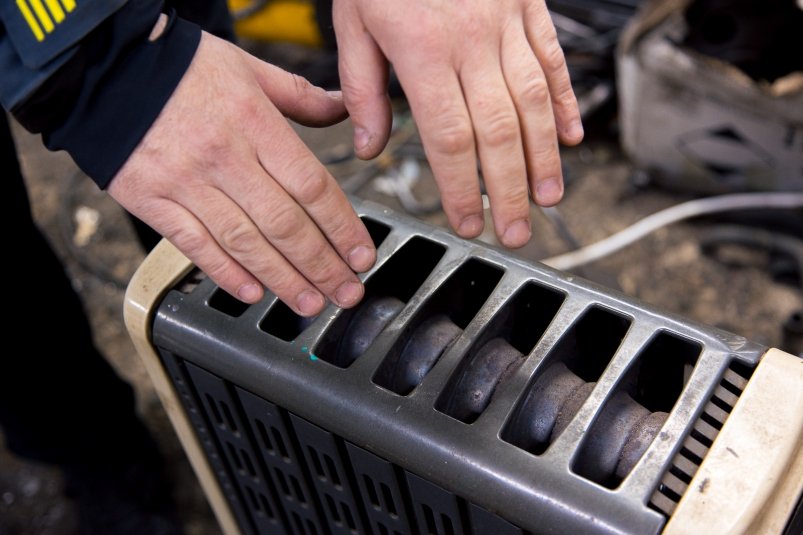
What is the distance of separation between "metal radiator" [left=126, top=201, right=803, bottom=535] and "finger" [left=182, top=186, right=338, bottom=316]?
37 mm

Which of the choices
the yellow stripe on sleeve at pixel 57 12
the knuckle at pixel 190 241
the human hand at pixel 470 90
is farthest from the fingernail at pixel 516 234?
the yellow stripe on sleeve at pixel 57 12

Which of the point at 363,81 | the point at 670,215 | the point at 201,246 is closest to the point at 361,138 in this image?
the point at 363,81

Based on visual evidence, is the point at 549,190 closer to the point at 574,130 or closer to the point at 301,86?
the point at 574,130

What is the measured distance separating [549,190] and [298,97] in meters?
0.21

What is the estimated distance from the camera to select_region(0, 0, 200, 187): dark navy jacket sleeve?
0.52 meters

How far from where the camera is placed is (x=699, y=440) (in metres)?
0.50

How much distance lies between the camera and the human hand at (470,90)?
1.74 ft

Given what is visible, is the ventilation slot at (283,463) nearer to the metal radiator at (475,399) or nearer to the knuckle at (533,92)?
the metal radiator at (475,399)

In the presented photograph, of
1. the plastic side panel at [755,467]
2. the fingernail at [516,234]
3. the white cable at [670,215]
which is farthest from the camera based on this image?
the white cable at [670,215]

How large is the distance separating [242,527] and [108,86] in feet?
1.67

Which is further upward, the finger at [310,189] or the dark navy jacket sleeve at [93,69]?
the dark navy jacket sleeve at [93,69]

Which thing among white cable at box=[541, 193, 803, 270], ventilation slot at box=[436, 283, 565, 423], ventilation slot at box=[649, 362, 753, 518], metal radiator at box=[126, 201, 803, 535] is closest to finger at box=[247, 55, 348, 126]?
metal radiator at box=[126, 201, 803, 535]

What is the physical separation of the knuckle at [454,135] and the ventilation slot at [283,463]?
0.25m

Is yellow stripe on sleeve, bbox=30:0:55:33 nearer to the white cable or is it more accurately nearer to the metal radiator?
the metal radiator
